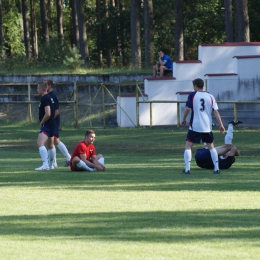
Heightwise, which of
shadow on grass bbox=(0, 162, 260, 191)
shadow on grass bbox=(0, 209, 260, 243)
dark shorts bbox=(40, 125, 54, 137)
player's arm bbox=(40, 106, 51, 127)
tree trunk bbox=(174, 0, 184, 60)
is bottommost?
shadow on grass bbox=(0, 162, 260, 191)

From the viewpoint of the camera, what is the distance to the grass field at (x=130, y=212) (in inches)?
331

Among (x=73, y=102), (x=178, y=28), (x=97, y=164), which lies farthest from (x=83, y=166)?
(x=178, y=28)

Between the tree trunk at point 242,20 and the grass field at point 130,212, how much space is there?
2528 centimetres

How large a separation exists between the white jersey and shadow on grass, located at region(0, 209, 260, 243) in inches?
226

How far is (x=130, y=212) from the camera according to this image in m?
11.1

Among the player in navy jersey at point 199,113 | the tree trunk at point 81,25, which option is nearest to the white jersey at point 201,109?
the player in navy jersey at point 199,113

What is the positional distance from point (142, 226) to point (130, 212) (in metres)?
1.30

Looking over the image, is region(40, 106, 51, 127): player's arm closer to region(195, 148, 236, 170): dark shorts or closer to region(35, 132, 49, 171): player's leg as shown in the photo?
region(35, 132, 49, 171): player's leg

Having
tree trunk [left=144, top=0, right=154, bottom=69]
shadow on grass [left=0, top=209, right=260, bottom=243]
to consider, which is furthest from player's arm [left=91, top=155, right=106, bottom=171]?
tree trunk [left=144, top=0, right=154, bottom=69]

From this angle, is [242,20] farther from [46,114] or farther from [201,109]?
[201,109]

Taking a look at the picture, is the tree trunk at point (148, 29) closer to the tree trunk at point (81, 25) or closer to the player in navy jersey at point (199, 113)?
the tree trunk at point (81, 25)

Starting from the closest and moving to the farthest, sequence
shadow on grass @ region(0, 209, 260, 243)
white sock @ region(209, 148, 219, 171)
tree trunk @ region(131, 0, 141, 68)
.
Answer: shadow on grass @ region(0, 209, 260, 243)
white sock @ region(209, 148, 219, 171)
tree trunk @ region(131, 0, 141, 68)

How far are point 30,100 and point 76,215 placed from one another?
33.4 meters

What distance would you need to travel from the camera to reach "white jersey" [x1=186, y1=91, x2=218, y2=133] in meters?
16.8
